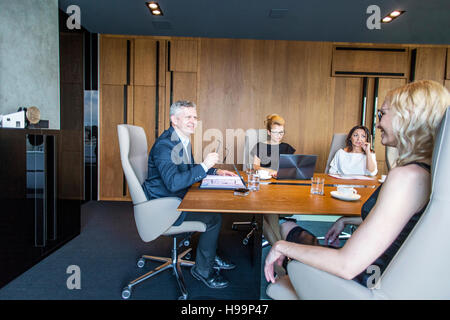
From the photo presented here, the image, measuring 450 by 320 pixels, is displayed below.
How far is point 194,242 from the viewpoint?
9.34 ft

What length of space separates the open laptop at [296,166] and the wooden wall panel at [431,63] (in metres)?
A: 3.62

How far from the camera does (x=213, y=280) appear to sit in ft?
6.67

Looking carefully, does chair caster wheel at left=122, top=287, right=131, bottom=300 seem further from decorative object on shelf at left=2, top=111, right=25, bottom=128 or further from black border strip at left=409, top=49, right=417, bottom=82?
black border strip at left=409, top=49, right=417, bottom=82

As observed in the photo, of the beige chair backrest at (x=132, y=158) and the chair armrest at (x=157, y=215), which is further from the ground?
the beige chair backrest at (x=132, y=158)

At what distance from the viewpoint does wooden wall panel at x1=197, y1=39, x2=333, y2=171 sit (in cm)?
439

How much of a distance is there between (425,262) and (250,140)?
2.39 metres

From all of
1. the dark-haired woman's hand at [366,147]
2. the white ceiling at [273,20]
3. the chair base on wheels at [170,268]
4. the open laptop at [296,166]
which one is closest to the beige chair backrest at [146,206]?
the chair base on wheels at [170,268]

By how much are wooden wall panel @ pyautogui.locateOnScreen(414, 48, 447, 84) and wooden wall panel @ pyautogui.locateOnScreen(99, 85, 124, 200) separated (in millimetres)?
5012

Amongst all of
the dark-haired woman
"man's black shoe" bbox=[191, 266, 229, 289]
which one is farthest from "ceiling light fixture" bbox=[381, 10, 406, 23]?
"man's black shoe" bbox=[191, 266, 229, 289]

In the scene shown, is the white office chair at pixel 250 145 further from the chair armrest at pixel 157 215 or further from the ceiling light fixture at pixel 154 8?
the ceiling light fixture at pixel 154 8

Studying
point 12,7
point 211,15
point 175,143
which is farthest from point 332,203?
point 12,7

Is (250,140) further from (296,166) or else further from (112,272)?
(112,272)

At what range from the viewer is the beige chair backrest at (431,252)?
689mm
